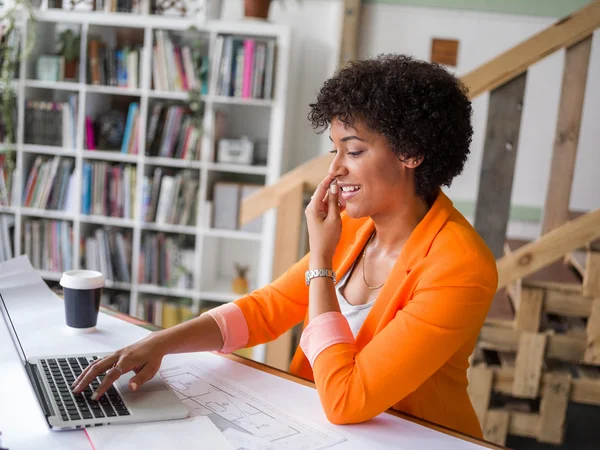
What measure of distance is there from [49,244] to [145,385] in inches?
109

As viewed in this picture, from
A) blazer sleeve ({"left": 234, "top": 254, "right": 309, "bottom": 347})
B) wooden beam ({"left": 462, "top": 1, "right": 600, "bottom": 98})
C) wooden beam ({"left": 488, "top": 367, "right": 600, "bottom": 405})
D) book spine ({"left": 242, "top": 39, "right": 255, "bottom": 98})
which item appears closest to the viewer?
blazer sleeve ({"left": 234, "top": 254, "right": 309, "bottom": 347})

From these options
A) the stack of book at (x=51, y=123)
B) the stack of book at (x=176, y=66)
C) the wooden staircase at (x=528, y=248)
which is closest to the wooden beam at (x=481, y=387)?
the wooden staircase at (x=528, y=248)

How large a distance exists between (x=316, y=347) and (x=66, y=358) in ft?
1.57

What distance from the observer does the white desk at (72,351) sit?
1.02 meters

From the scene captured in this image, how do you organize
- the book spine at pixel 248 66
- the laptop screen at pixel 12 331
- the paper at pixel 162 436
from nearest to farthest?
the paper at pixel 162 436
the laptop screen at pixel 12 331
the book spine at pixel 248 66

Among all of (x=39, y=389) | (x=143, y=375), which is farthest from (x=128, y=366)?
(x=39, y=389)

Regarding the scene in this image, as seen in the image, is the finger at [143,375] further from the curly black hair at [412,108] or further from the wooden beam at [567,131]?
the wooden beam at [567,131]

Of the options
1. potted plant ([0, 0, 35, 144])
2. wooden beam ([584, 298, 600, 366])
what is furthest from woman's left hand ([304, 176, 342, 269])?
potted plant ([0, 0, 35, 144])

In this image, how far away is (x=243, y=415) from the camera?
111 centimetres

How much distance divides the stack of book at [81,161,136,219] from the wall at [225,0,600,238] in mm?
958

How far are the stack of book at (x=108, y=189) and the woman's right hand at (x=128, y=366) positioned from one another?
2.41 meters

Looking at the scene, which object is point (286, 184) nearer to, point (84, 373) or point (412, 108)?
point (412, 108)

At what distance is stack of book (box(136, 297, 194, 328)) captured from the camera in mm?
3602

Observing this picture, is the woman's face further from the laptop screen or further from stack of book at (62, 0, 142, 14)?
stack of book at (62, 0, 142, 14)
